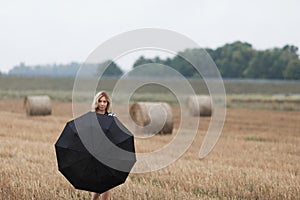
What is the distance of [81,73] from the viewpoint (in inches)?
290

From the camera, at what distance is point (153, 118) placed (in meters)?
16.7

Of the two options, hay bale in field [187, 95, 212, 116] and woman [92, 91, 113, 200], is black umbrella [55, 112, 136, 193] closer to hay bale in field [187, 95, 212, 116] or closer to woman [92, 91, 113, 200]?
woman [92, 91, 113, 200]

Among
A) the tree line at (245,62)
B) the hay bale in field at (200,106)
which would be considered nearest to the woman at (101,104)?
Result: the hay bale in field at (200,106)

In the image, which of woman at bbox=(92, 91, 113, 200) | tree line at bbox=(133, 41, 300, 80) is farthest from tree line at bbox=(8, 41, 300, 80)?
woman at bbox=(92, 91, 113, 200)

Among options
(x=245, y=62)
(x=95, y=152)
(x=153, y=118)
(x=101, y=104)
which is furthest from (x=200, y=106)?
(x=245, y=62)

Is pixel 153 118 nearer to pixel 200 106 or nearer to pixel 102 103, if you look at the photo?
pixel 200 106

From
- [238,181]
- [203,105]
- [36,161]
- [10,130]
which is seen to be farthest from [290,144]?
[203,105]

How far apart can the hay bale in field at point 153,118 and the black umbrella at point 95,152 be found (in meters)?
10.4

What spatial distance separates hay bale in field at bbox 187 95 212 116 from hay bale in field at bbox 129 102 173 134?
783cm

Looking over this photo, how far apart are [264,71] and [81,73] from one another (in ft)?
205

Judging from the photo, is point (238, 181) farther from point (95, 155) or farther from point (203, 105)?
point (203, 105)

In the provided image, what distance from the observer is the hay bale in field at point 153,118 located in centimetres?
1647

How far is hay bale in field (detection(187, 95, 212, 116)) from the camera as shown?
24938 millimetres

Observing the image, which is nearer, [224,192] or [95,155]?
[95,155]
